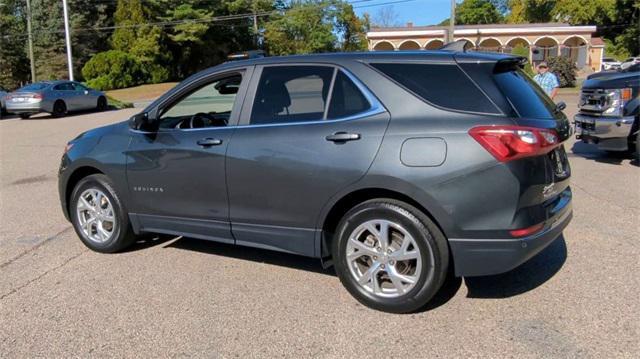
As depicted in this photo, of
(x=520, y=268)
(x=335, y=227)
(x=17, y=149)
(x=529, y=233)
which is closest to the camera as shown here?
(x=529, y=233)

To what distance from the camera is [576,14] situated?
6378cm

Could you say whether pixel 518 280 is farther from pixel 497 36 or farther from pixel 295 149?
pixel 497 36

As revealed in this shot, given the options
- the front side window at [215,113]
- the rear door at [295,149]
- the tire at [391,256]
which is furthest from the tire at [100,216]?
the tire at [391,256]

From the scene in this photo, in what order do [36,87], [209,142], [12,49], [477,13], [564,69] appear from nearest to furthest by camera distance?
[209,142], [36,87], [564,69], [12,49], [477,13]

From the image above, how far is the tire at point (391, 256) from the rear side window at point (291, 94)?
870 millimetres

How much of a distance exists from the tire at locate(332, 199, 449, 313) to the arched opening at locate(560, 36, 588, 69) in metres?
50.1

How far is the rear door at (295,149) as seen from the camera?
393 cm

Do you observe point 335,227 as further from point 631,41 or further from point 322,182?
point 631,41

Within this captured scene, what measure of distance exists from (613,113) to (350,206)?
668cm

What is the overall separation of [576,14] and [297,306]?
69417 millimetres

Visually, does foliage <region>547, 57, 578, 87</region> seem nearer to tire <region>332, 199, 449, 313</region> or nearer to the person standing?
the person standing

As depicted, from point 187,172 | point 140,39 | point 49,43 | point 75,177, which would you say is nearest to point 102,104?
point 140,39

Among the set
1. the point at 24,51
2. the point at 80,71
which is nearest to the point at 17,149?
the point at 80,71

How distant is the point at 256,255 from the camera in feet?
17.2
